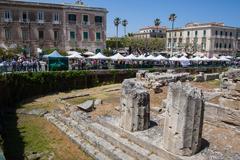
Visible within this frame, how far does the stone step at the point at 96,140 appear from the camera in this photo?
A: 415 inches

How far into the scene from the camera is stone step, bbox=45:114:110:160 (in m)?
11.1

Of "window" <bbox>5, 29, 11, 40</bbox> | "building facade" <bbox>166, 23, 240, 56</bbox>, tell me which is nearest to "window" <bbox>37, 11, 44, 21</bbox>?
"window" <bbox>5, 29, 11, 40</bbox>

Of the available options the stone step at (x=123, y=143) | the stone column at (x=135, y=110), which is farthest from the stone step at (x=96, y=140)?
the stone column at (x=135, y=110)

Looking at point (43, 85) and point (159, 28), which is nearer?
point (43, 85)

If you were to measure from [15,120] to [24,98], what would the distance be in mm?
5639

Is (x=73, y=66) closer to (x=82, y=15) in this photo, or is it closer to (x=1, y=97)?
(x=1, y=97)

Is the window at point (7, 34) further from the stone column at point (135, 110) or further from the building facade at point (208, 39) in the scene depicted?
the building facade at point (208, 39)

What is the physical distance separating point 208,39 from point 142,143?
7097 centimetres

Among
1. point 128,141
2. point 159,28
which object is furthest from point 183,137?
point 159,28

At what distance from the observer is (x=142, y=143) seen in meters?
10.6

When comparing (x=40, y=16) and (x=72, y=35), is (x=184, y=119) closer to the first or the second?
(x=40, y=16)

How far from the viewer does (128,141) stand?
11.2 meters

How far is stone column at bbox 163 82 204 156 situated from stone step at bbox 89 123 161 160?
963 mm

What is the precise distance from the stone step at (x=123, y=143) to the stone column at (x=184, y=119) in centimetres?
96
